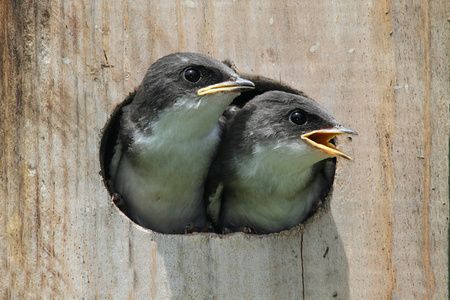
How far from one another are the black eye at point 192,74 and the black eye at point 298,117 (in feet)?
1.55

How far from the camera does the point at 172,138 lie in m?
3.37

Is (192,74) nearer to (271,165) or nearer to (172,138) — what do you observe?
(172,138)

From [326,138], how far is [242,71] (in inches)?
20.1

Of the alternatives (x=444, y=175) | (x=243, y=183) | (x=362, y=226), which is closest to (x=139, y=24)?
(x=243, y=183)

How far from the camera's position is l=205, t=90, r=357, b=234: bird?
3.25 m

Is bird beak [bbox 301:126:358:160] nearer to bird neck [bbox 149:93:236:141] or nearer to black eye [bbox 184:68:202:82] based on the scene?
bird neck [bbox 149:93:236:141]

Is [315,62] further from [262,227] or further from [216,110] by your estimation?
[262,227]

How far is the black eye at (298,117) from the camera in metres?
3.25

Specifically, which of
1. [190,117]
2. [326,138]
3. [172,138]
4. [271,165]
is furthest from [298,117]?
[172,138]

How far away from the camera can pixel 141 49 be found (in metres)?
3.32

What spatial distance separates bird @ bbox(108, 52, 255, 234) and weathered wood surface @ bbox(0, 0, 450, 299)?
0.15m

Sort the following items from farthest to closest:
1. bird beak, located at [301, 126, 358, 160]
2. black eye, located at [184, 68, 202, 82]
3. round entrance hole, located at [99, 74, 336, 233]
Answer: round entrance hole, located at [99, 74, 336, 233]
black eye, located at [184, 68, 202, 82]
bird beak, located at [301, 126, 358, 160]

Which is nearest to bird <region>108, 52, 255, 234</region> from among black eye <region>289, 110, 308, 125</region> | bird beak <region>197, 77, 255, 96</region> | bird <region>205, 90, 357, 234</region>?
bird beak <region>197, 77, 255, 96</region>

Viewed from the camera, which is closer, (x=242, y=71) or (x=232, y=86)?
(x=232, y=86)
